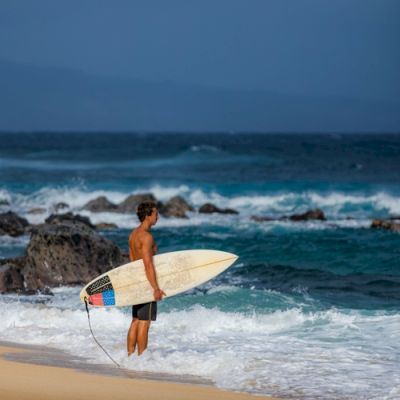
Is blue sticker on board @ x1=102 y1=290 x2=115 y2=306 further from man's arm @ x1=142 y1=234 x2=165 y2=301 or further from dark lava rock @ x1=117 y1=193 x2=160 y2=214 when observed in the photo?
dark lava rock @ x1=117 y1=193 x2=160 y2=214

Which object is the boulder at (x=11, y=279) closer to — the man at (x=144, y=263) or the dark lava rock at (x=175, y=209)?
the man at (x=144, y=263)

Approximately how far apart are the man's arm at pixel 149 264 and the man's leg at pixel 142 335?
35 centimetres

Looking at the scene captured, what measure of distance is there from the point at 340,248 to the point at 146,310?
460 inches

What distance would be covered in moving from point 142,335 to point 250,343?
1772 millimetres

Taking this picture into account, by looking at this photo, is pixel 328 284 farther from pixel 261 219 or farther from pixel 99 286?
pixel 261 219

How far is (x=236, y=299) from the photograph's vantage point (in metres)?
12.9

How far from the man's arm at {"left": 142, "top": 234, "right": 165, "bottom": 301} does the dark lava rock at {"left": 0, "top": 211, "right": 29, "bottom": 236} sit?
44.3ft

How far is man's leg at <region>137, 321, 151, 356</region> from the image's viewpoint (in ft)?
27.9

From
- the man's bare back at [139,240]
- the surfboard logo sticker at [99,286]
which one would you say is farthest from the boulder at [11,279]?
the man's bare back at [139,240]

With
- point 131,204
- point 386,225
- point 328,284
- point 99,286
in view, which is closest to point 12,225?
point 131,204

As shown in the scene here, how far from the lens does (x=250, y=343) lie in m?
9.95

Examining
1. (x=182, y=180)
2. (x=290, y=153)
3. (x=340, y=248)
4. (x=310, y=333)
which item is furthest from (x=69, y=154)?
(x=310, y=333)

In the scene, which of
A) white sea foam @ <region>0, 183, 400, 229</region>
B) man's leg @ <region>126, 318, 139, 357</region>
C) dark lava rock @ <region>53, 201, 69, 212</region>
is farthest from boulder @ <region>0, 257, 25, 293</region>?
dark lava rock @ <region>53, 201, 69, 212</region>

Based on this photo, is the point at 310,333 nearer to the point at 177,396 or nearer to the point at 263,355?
the point at 263,355
